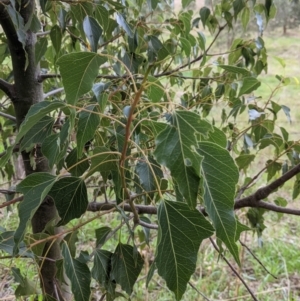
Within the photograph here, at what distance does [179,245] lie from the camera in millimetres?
341

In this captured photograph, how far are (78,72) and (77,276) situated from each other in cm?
26

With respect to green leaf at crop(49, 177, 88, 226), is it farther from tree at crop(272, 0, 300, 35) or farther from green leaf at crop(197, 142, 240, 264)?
tree at crop(272, 0, 300, 35)

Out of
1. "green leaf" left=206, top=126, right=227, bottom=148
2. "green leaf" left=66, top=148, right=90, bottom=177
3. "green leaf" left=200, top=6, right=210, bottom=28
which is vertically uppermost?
"green leaf" left=200, top=6, right=210, bottom=28

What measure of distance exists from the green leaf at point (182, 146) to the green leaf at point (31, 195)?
138 millimetres

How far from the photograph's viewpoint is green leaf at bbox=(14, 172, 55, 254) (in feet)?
1.27

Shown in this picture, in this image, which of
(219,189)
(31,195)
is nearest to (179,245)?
(219,189)

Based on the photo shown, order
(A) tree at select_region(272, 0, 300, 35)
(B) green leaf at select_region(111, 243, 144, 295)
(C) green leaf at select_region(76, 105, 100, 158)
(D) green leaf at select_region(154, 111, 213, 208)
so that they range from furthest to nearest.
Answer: (A) tree at select_region(272, 0, 300, 35) → (B) green leaf at select_region(111, 243, 144, 295) → (C) green leaf at select_region(76, 105, 100, 158) → (D) green leaf at select_region(154, 111, 213, 208)

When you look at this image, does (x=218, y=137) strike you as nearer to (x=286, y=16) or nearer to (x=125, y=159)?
(x=125, y=159)

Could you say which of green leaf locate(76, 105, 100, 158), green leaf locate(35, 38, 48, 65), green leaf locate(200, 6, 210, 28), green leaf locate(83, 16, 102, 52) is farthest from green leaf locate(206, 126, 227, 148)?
green leaf locate(200, 6, 210, 28)

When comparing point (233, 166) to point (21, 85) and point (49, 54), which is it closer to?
point (21, 85)

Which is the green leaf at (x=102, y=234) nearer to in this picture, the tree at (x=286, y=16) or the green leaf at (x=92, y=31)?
the green leaf at (x=92, y=31)

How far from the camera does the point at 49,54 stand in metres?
0.92

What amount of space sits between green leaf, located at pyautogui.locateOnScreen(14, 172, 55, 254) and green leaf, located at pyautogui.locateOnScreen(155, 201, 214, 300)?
126 millimetres

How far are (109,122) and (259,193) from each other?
0.87 ft
